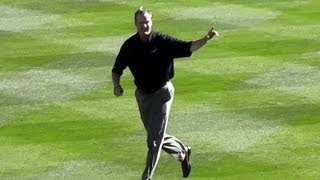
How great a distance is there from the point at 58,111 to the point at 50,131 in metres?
0.94

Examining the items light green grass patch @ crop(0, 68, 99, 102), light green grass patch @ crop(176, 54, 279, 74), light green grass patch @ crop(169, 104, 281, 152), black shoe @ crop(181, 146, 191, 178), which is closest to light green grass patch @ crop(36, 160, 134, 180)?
black shoe @ crop(181, 146, 191, 178)

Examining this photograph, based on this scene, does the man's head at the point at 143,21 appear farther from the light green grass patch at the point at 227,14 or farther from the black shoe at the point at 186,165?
the light green grass patch at the point at 227,14

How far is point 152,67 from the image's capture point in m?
10.7

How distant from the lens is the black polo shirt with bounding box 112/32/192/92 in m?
10.6

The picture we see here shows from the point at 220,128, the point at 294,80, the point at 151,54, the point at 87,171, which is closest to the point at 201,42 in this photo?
the point at 151,54

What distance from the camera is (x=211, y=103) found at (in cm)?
1482

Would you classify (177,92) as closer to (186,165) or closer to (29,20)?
(186,165)

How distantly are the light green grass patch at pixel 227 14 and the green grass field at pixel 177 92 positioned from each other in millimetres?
27

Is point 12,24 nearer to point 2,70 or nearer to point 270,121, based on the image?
point 2,70

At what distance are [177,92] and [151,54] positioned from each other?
4.91m

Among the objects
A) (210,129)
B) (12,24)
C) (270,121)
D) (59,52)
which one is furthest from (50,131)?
(12,24)

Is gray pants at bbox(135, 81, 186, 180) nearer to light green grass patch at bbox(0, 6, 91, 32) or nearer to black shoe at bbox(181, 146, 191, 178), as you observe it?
black shoe at bbox(181, 146, 191, 178)

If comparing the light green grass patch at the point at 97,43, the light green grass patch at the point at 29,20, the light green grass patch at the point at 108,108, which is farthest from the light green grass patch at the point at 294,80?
the light green grass patch at the point at 29,20

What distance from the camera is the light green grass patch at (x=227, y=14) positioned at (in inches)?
782
